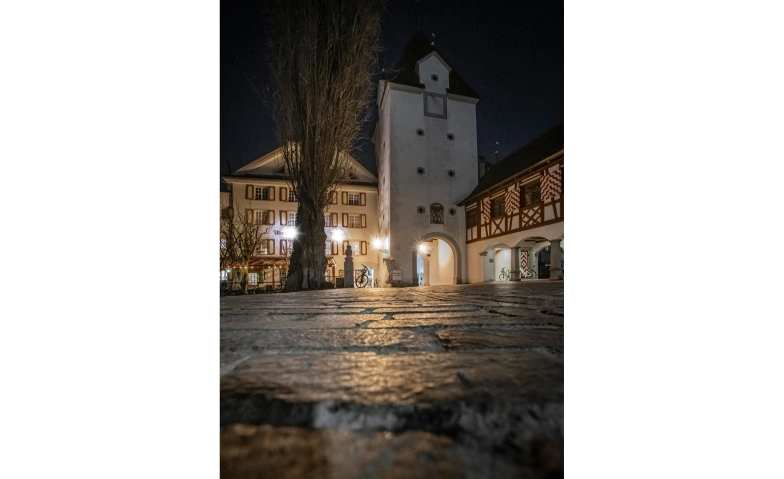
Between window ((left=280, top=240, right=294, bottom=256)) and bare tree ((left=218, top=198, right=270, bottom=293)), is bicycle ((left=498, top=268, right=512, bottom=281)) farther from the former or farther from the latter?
bare tree ((left=218, top=198, right=270, bottom=293))

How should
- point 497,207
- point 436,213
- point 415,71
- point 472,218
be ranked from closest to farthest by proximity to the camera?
point 497,207, point 472,218, point 436,213, point 415,71

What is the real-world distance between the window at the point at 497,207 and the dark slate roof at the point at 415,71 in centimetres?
724

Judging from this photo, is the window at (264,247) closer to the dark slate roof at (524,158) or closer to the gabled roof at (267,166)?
the gabled roof at (267,166)

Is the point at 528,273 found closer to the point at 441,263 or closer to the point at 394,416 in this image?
the point at 441,263

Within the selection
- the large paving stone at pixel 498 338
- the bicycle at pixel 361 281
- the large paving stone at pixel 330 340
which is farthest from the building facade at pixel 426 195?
the large paving stone at pixel 330 340

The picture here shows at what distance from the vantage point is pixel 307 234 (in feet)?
34.4

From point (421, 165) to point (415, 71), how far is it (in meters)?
5.54

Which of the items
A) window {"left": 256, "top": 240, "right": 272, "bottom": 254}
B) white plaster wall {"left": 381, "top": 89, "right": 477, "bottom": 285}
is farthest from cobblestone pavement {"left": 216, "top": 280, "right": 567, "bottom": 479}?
window {"left": 256, "top": 240, "right": 272, "bottom": 254}

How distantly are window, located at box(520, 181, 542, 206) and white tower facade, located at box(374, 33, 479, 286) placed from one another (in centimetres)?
526

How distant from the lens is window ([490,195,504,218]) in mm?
16197

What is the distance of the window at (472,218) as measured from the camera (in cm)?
1833

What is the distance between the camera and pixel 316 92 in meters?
9.76

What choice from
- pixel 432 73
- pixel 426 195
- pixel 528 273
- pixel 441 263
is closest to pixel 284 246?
pixel 426 195
